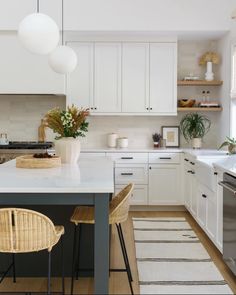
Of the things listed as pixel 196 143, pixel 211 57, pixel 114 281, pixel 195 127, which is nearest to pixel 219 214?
pixel 114 281

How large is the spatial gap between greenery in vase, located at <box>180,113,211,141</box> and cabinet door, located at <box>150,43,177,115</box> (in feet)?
1.30

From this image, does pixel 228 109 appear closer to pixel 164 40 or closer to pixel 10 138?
pixel 164 40

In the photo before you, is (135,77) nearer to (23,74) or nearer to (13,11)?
(23,74)

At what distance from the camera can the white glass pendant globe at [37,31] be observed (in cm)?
282

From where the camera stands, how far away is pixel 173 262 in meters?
3.72

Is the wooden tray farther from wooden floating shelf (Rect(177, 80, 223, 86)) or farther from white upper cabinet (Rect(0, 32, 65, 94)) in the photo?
wooden floating shelf (Rect(177, 80, 223, 86))

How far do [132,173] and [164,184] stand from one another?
0.47 meters

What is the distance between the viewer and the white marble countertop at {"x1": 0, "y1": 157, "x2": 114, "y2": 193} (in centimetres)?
242

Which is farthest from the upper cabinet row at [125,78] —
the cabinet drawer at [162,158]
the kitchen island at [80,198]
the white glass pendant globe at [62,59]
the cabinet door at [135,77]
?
the kitchen island at [80,198]

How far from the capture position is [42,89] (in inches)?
225

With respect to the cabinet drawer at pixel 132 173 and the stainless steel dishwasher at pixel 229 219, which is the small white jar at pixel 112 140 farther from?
the stainless steel dishwasher at pixel 229 219

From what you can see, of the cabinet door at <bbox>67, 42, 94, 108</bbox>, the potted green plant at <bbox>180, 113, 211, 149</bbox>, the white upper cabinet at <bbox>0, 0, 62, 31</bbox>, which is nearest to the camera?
the white upper cabinet at <bbox>0, 0, 62, 31</bbox>

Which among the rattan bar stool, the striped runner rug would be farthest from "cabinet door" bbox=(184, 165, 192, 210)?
the rattan bar stool

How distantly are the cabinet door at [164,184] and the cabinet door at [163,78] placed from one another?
0.82m
